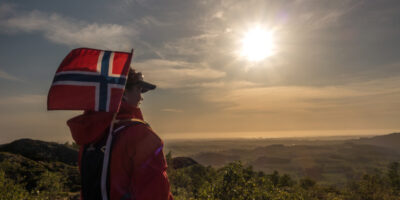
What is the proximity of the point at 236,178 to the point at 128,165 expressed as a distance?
881 cm

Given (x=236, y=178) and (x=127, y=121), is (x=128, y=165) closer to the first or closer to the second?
(x=127, y=121)

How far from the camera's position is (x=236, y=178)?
11.0 metres

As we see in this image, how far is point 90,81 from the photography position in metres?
3.39

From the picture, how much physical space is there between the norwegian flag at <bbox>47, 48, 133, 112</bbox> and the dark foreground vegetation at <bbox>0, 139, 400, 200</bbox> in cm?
859

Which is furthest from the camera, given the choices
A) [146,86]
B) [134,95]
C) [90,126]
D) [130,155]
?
[146,86]

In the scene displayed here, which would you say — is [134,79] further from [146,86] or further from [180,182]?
[180,182]

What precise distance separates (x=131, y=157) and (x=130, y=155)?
0.11 feet

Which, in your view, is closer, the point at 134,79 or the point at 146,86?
the point at 134,79

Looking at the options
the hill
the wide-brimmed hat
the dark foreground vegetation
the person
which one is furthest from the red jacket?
the hill

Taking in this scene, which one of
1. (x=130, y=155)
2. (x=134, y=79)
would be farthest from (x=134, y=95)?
(x=130, y=155)

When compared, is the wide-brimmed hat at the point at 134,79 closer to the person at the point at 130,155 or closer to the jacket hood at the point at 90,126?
the person at the point at 130,155

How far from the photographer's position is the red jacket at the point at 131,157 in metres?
2.91

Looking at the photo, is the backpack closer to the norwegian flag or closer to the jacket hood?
the jacket hood

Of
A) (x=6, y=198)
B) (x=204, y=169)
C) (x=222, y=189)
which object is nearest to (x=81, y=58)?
(x=222, y=189)
